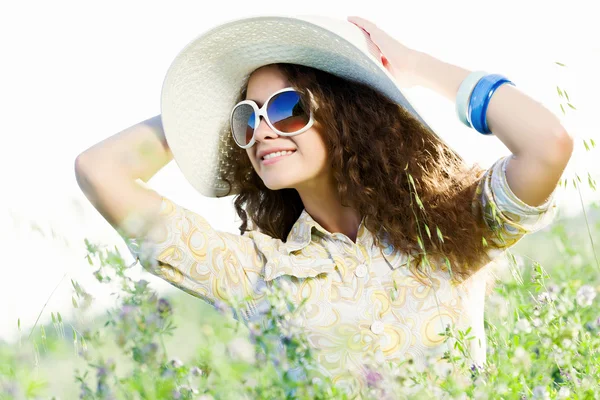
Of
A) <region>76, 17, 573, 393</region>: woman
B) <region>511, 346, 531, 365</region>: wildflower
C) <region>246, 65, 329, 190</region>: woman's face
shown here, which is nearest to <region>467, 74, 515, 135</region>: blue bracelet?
<region>76, 17, 573, 393</region>: woman

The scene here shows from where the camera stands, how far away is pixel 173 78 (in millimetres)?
2877

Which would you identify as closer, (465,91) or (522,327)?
(522,327)

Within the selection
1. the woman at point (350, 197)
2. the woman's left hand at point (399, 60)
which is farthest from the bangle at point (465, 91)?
the woman's left hand at point (399, 60)

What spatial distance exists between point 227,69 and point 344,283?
100 cm

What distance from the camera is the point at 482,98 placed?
7.83 ft

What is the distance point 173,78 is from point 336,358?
1269 millimetres

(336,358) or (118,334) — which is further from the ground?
(118,334)

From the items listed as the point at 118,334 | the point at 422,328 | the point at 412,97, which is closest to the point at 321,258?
the point at 422,328

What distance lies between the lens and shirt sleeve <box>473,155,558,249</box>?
2.35 metres

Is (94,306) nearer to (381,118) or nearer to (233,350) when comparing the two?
(233,350)

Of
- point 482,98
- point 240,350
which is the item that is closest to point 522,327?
point 240,350

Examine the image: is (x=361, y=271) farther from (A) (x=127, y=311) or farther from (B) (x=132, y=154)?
(A) (x=127, y=311)

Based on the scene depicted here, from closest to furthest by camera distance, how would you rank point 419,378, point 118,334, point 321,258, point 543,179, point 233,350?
point 233,350 < point 118,334 < point 419,378 < point 543,179 < point 321,258

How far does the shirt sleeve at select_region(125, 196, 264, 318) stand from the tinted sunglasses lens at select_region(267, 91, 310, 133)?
1.51 feet
